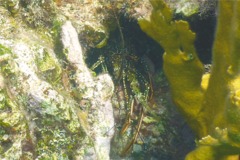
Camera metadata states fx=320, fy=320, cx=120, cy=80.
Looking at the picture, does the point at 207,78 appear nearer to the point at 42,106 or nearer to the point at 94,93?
the point at 94,93

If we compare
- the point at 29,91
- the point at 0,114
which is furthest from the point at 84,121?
the point at 0,114

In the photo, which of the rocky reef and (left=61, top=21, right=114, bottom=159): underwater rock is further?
(left=61, top=21, right=114, bottom=159): underwater rock

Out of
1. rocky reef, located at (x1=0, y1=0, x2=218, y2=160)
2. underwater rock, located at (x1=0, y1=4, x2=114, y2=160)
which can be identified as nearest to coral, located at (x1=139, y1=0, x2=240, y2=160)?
rocky reef, located at (x1=0, y1=0, x2=218, y2=160)

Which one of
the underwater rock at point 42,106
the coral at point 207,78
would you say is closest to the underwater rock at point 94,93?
the underwater rock at point 42,106

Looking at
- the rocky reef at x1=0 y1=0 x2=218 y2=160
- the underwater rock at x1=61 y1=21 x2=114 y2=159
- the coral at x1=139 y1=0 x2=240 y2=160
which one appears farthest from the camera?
the underwater rock at x1=61 y1=21 x2=114 y2=159

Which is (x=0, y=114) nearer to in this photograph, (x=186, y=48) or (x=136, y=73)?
(x=186, y=48)

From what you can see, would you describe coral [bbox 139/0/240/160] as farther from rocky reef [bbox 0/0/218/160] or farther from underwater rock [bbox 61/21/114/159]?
underwater rock [bbox 61/21/114/159]

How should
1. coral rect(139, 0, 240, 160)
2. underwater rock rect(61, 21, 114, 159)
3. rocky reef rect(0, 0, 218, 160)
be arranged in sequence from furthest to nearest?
underwater rock rect(61, 21, 114, 159)
rocky reef rect(0, 0, 218, 160)
coral rect(139, 0, 240, 160)

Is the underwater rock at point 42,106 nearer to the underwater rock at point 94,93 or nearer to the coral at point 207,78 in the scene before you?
the underwater rock at point 94,93

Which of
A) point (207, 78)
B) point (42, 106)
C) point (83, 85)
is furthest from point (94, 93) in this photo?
point (207, 78)
